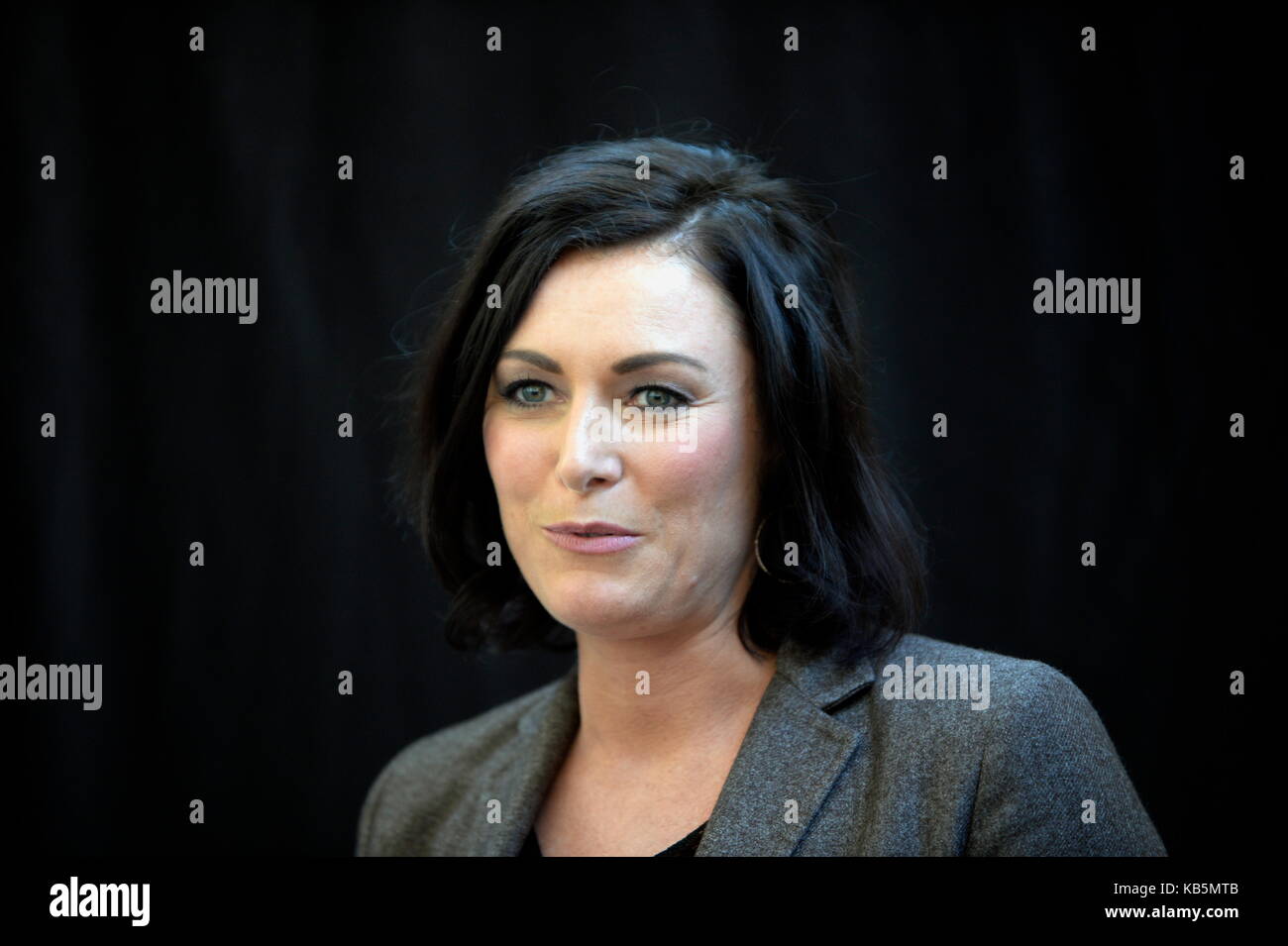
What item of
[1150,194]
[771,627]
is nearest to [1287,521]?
[1150,194]

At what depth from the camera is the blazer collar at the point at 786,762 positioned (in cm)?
177

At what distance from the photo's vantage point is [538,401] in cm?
191

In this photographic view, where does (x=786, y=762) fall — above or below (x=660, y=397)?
below

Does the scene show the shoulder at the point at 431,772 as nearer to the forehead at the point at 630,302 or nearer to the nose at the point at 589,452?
the nose at the point at 589,452

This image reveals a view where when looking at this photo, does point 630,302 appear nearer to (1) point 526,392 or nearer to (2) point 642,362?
(2) point 642,362

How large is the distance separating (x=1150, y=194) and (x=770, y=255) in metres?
0.83

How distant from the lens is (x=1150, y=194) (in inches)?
88.7

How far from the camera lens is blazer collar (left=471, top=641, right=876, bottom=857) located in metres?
1.77

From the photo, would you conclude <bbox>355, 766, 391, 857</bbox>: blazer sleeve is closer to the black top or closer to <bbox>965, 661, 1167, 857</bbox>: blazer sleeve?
the black top

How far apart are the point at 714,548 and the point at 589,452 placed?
0.27 m

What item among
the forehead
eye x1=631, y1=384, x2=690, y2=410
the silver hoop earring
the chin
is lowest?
the chin

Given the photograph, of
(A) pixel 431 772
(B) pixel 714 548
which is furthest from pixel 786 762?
(A) pixel 431 772

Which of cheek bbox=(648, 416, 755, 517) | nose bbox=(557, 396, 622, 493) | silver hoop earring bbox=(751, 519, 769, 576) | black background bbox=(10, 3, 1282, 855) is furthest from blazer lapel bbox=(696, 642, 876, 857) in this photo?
black background bbox=(10, 3, 1282, 855)
